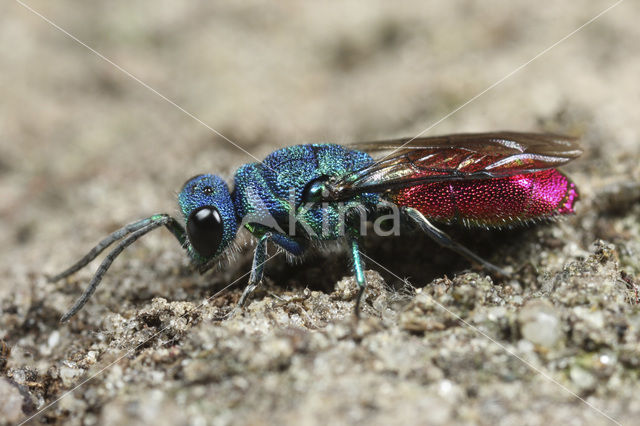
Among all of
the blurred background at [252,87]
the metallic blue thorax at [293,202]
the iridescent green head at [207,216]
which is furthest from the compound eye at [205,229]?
the blurred background at [252,87]

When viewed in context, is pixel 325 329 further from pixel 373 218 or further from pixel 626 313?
pixel 626 313

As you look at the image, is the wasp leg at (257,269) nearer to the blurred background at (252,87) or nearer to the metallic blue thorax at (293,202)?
the metallic blue thorax at (293,202)

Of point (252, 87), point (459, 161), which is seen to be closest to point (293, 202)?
point (459, 161)

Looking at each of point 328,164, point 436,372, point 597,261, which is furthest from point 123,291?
point 597,261

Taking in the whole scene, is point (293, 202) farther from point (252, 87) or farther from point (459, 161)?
point (252, 87)

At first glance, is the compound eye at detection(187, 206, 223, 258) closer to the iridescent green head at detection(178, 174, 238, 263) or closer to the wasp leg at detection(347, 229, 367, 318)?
the iridescent green head at detection(178, 174, 238, 263)

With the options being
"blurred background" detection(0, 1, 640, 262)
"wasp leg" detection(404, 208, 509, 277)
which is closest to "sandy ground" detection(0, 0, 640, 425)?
"blurred background" detection(0, 1, 640, 262)
